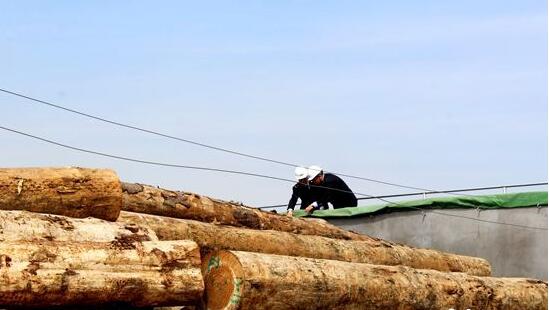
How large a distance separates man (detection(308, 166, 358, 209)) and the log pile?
5.11m

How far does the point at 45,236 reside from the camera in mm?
7777

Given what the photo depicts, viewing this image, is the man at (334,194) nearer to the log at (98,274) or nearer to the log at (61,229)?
the log at (61,229)

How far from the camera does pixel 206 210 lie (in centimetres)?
1105

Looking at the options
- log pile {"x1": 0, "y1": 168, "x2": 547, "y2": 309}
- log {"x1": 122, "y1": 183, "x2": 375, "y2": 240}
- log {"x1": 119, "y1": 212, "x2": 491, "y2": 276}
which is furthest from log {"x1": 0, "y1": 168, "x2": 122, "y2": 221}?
log {"x1": 122, "y1": 183, "x2": 375, "y2": 240}

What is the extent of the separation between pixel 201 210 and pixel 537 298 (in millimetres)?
4476

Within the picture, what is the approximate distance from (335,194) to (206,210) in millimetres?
6360

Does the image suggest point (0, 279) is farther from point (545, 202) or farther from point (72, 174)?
point (545, 202)

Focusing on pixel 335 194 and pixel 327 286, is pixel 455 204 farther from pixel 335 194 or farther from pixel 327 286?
pixel 327 286

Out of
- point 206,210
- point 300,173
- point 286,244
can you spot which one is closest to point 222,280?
point 286,244

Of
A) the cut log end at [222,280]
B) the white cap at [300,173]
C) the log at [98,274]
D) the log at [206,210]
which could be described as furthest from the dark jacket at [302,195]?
the log at [98,274]

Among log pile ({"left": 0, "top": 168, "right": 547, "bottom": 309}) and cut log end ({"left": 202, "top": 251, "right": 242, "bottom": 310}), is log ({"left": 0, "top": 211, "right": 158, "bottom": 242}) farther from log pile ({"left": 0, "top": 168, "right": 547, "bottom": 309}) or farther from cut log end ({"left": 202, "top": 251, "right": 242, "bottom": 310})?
cut log end ({"left": 202, "top": 251, "right": 242, "bottom": 310})

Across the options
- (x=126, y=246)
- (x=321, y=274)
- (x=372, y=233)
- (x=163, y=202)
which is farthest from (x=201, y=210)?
(x=372, y=233)

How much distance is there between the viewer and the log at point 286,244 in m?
9.83

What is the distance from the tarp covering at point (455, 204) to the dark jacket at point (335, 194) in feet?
1.11
